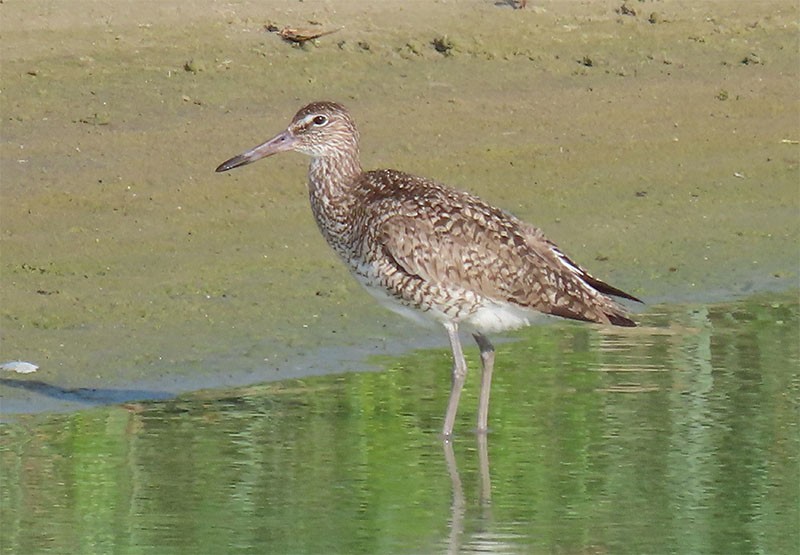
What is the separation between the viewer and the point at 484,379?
8.16 metres

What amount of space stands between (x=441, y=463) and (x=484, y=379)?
80cm

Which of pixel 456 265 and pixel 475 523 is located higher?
pixel 456 265

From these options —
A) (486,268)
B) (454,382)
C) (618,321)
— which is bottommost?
(454,382)

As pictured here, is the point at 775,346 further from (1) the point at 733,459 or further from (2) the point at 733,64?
(2) the point at 733,64

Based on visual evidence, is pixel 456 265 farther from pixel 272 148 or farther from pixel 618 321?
pixel 272 148

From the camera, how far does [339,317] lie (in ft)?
30.7

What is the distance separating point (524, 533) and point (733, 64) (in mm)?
7808

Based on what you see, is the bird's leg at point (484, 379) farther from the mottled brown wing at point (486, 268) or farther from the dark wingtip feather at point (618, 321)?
the dark wingtip feather at point (618, 321)

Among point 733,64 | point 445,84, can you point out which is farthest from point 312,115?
point 733,64

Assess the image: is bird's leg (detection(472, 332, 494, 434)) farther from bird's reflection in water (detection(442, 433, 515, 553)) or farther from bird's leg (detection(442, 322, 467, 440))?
bird's reflection in water (detection(442, 433, 515, 553))

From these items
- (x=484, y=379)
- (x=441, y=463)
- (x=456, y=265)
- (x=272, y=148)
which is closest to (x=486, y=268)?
(x=456, y=265)

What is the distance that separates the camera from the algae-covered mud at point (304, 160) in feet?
29.7

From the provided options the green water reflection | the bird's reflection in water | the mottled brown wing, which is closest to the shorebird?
the mottled brown wing

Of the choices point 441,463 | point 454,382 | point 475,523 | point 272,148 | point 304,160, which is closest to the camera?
point 475,523
